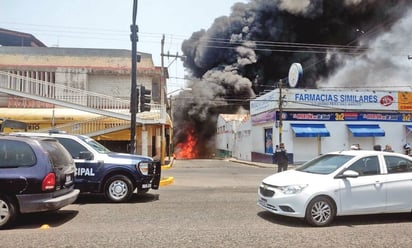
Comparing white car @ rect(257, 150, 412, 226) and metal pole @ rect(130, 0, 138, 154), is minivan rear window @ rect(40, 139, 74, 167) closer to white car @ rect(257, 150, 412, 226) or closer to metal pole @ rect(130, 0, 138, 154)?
white car @ rect(257, 150, 412, 226)

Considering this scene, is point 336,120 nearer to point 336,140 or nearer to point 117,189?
point 336,140

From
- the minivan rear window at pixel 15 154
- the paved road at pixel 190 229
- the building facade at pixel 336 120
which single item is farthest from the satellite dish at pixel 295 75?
the minivan rear window at pixel 15 154

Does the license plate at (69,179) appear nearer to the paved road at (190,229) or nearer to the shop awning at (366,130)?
the paved road at (190,229)

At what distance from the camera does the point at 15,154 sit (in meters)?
6.89

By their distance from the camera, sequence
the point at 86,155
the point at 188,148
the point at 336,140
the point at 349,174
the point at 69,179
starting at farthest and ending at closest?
the point at 188,148 < the point at 336,140 < the point at 86,155 < the point at 69,179 < the point at 349,174

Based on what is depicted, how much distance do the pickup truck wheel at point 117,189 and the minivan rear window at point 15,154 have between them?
9.58 ft

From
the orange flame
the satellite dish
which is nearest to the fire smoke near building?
the orange flame

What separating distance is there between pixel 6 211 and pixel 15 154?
3.20 feet

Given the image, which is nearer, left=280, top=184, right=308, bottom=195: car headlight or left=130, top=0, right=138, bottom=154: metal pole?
left=280, top=184, right=308, bottom=195: car headlight

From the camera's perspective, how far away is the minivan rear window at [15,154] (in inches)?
268

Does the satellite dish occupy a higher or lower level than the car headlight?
higher

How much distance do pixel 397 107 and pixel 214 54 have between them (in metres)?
32.2

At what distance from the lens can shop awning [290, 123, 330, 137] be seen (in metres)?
28.7

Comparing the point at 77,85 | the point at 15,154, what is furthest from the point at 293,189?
the point at 77,85
